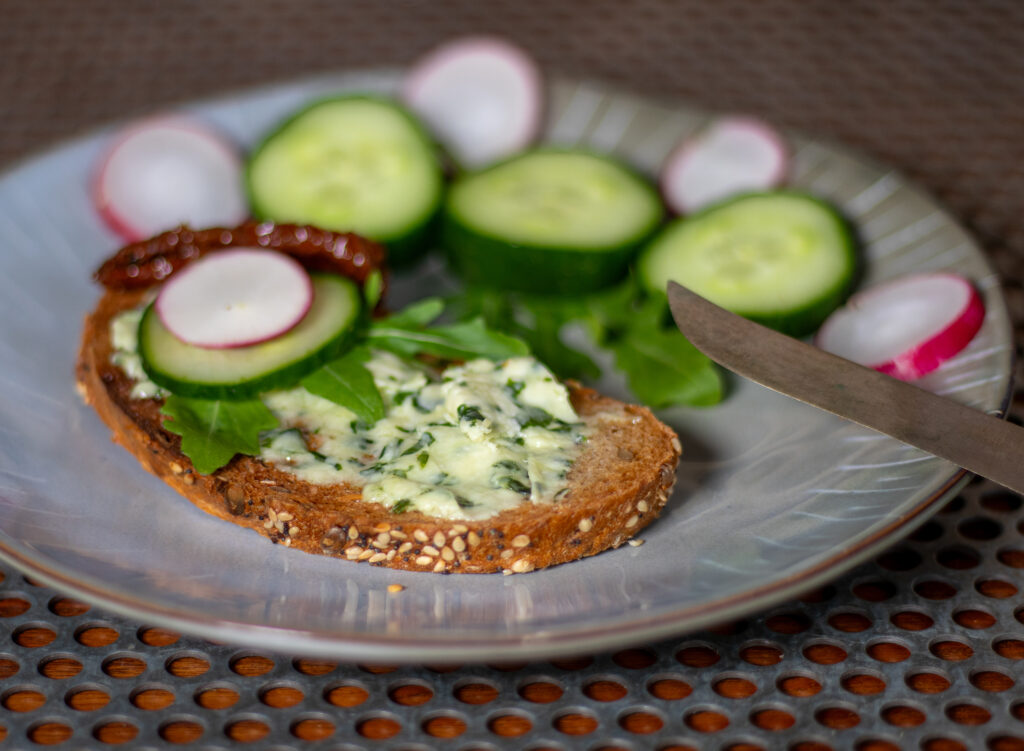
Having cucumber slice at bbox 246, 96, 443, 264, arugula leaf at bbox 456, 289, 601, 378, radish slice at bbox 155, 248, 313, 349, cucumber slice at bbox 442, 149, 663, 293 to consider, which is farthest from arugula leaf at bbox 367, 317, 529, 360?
cucumber slice at bbox 246, 96, 443, 264

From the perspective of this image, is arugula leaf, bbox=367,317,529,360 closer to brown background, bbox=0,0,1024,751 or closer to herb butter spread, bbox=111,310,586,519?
herb butter spread, bbox=111,310,586,519

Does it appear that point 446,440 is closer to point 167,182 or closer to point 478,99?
point 167,182

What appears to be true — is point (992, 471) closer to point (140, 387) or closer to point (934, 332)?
point (934, 332)

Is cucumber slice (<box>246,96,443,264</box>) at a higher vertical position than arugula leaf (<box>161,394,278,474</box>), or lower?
higher

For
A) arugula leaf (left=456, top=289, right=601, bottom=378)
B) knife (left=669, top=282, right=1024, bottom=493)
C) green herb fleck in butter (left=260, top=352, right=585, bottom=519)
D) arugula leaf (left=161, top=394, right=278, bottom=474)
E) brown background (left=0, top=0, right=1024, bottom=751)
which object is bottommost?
brown background (left=0, top=0, right=1024, bottom=751)

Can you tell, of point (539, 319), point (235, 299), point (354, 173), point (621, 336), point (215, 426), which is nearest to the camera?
point (215, 426)

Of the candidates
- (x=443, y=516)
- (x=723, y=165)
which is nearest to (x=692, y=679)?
(x=443, y=516)

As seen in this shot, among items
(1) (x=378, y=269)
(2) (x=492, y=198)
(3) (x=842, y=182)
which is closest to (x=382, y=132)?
(2) (x=492, y=198)
